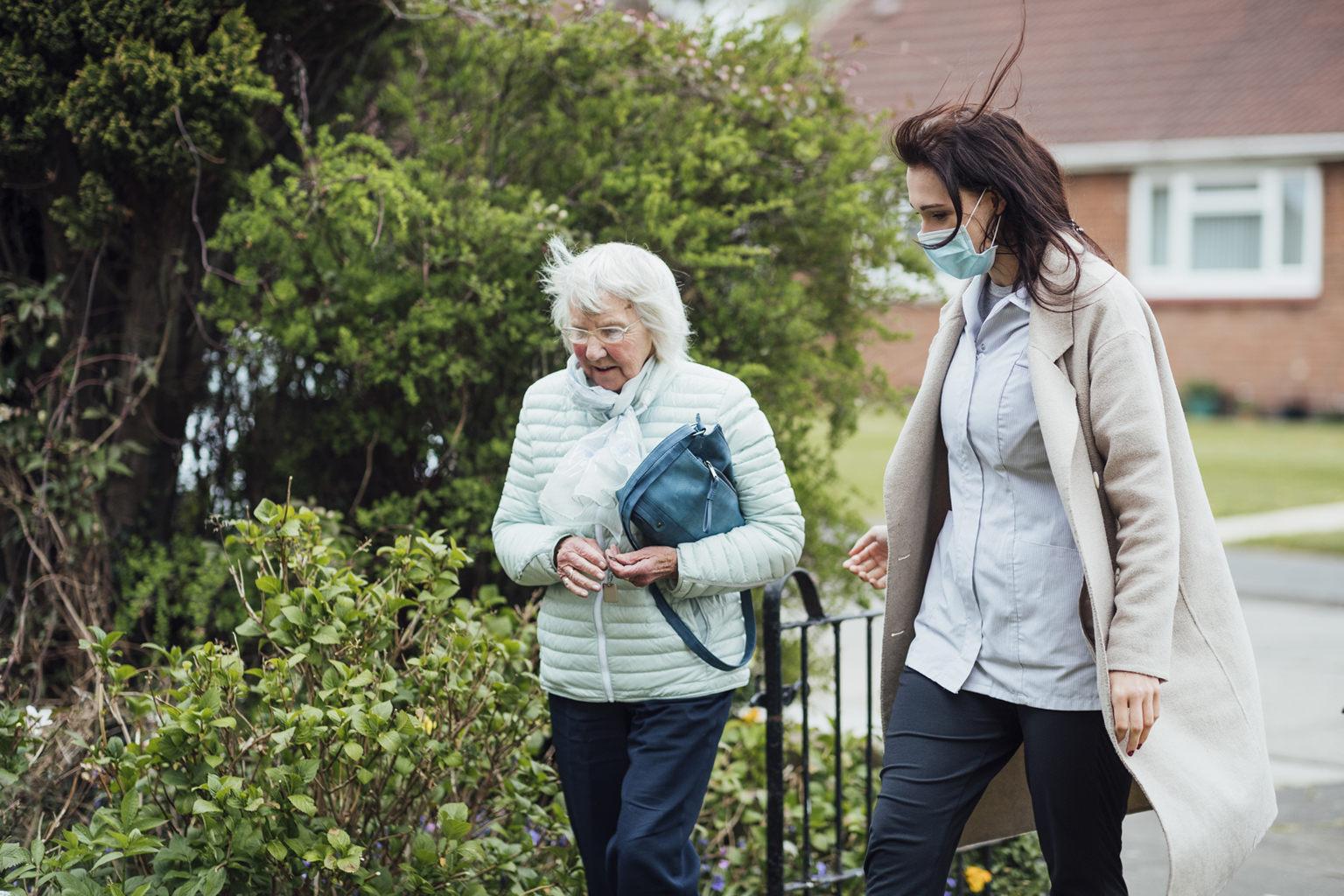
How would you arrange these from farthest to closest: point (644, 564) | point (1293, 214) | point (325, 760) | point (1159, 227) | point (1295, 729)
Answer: point (1159, 227) → point (1293, 214) → point (1295, 729) → point (325, 760) → point (644, 564)

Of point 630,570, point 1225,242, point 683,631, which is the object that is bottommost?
point 683,631

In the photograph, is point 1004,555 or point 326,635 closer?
point 1004,555

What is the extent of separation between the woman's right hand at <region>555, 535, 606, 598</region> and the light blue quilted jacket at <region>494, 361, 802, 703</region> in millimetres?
66

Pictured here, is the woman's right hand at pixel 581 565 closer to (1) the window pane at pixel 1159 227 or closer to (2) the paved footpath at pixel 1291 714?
(2) the paved footpath at pixel 1291 714

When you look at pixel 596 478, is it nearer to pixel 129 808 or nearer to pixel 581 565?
pixel 581 565

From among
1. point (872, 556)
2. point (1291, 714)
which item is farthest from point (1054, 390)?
point (1291, 714)

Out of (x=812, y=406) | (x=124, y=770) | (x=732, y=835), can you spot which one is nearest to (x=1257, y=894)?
(x=732, y=835)

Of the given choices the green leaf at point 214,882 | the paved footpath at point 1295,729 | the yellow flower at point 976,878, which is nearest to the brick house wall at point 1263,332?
the paved footpath at point 1295,729

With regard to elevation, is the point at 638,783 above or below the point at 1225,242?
below

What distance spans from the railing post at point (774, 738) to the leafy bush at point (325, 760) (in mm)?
512

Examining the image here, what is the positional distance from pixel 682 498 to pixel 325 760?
99 cm

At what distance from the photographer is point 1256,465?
14062 mm

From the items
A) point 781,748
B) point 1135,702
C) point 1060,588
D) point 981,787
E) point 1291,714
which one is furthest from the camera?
point 1291,714

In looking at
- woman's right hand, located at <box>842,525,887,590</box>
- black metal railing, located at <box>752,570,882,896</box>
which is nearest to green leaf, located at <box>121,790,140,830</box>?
black metal railing, located at <box>752,570,882,896</box>
